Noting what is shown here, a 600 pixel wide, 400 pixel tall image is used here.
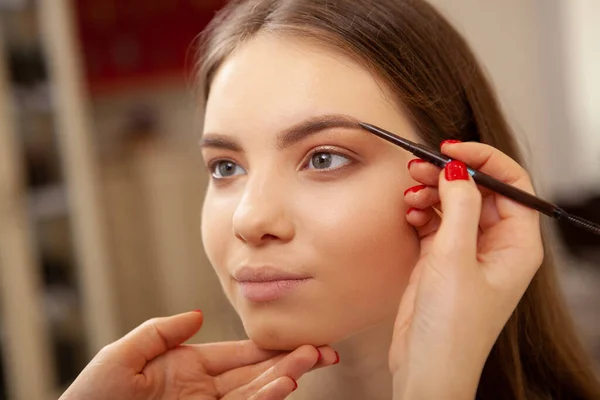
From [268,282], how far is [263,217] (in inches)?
3.8

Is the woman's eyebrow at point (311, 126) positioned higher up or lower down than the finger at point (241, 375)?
higher up

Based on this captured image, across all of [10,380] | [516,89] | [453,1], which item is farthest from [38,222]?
[516,89]

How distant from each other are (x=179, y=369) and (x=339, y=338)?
0.91ft

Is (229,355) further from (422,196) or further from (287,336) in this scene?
(422,196)

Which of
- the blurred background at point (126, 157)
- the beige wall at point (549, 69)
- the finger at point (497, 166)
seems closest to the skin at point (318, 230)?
the finger at point (497, 166)

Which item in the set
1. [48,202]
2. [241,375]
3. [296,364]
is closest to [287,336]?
[296,364]

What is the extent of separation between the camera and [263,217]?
2.78ft

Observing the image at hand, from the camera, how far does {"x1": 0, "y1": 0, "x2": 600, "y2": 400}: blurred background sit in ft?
8.02

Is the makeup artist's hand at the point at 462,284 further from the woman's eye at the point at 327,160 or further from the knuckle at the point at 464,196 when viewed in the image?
the woman's eye at the point at 327,160

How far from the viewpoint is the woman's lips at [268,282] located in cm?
87

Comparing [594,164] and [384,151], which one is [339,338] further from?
[594,164]

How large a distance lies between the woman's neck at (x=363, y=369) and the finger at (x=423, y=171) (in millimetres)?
276

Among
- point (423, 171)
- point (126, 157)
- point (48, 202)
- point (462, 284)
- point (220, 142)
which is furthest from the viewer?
point (126, 157)

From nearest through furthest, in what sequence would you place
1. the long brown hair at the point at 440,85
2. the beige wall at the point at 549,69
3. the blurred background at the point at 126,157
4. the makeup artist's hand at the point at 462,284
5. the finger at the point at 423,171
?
the makeup artist's hand at the point at 462,284, the finger at the point at 423,171, the long brown hair at the point at 440,85, the blurred background at the point at 126,157, the beige wall at the point at 549,69
